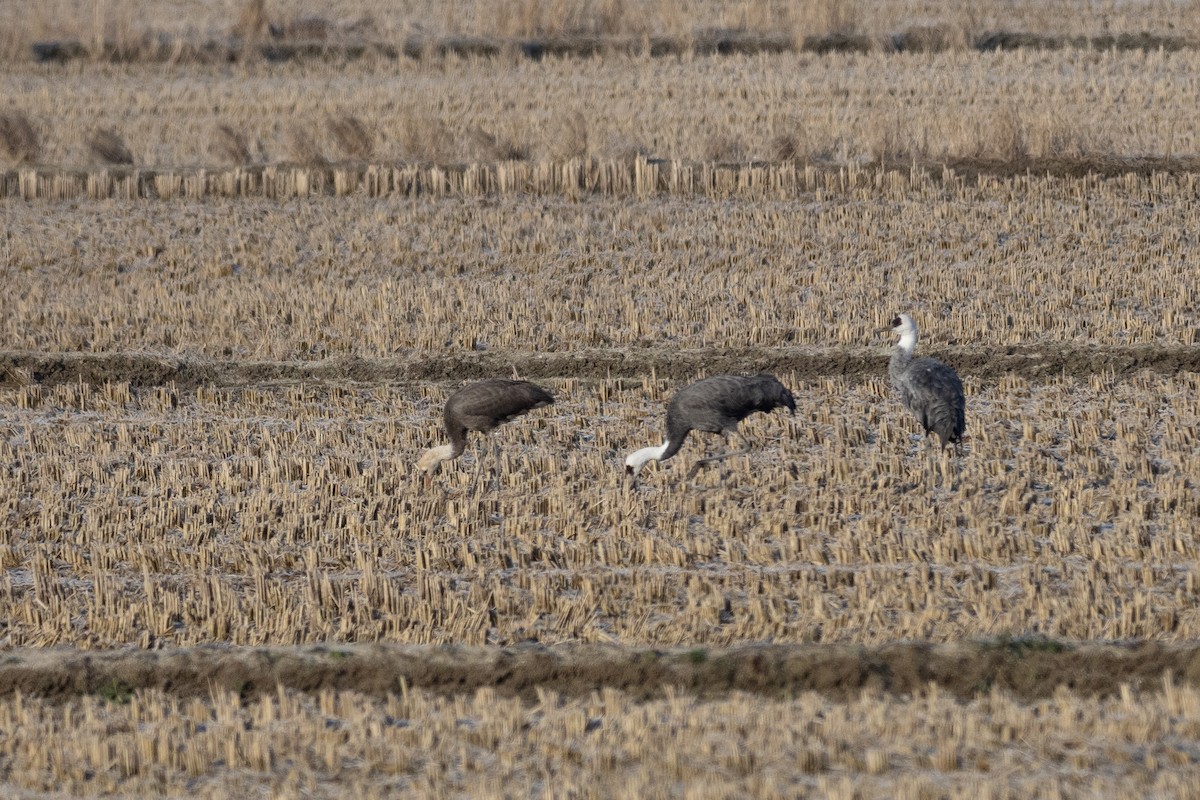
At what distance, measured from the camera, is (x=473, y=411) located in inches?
427

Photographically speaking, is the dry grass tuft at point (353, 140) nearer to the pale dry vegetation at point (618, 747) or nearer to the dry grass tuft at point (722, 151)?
the dry grass tuft at point (722, 151)

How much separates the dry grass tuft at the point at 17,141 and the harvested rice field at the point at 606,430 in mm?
80

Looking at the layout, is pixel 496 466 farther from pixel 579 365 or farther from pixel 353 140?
pixel 353 140

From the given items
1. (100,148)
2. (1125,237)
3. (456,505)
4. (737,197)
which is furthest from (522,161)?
(456,505)

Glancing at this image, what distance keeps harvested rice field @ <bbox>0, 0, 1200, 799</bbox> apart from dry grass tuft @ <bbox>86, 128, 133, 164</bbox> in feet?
0.17

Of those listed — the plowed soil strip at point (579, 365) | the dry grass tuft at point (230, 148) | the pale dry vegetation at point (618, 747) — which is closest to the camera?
the pale dry vegetation at point (618, 747)

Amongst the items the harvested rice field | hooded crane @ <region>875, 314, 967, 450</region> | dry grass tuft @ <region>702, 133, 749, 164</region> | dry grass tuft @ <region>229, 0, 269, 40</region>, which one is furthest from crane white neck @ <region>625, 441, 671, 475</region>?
dry grass tuft @ <region>229, 0, 269, 40</region>

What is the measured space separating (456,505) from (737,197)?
8.33 metres

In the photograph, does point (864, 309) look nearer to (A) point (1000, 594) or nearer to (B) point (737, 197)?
(B) point (737, 197)

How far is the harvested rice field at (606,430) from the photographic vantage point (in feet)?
23.1

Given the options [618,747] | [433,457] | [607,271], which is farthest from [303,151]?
[618,747]

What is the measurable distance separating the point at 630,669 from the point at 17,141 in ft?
47.6

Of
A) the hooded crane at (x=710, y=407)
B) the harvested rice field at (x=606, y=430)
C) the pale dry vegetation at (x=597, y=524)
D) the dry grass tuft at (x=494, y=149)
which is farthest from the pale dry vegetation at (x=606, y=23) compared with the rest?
the hooded crane at (x=710, y=407)

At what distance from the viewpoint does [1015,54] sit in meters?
24.6
